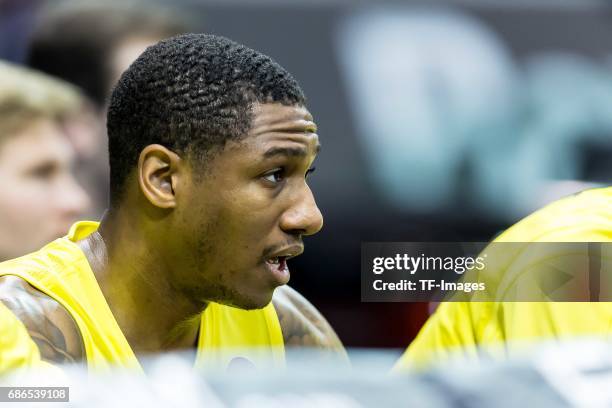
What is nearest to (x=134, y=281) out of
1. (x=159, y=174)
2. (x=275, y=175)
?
(x=159, y=174)

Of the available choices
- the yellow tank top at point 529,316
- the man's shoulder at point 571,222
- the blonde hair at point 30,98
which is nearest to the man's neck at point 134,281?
the blonde hair at point 30,98

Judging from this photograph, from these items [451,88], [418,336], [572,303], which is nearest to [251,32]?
[451,88]

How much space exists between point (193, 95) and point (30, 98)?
22.7 inches

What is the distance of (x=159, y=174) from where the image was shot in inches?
68.7

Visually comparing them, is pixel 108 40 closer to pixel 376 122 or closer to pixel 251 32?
pixel 251 32

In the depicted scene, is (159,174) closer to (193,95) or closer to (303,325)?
(193,95)

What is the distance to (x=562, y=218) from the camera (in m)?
2.09

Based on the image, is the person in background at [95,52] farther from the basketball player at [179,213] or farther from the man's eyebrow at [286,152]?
the man's eyebrow at [286,152]

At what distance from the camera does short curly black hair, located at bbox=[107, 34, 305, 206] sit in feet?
5.58

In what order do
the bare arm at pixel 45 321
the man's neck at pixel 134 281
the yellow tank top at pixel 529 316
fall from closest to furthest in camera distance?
1. the bare arm at pixel 45 321
2. the man's neck at pixel 134 281
3. the yellow tank top at pixel 529 316

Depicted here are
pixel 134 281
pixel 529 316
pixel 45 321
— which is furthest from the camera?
pixel 529 316

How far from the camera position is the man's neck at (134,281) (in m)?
1.78

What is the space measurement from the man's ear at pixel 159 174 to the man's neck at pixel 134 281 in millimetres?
85

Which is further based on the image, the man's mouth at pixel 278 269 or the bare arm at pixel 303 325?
the bare arm at pixel 303 325
